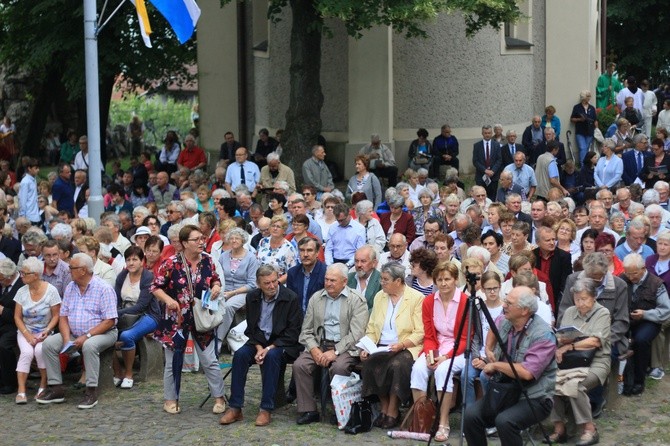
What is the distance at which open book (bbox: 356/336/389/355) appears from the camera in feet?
36.2

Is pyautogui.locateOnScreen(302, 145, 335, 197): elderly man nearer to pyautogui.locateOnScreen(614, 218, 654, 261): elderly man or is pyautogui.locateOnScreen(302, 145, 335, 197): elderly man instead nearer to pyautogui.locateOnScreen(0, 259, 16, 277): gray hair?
pyautogui.locateOnScreen(614, 218, 654, 261): elderly man

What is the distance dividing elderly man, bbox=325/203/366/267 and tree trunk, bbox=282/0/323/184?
7.13 m

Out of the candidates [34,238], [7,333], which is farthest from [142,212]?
[7,333]

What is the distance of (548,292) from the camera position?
12141 mm

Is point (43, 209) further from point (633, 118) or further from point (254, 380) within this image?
point (633, 118)

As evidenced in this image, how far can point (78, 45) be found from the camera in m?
26.1

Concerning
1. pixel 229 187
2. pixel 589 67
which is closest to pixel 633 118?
pixel 589 67

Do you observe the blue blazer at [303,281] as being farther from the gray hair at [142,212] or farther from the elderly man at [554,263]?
the gray hair at [142,212]

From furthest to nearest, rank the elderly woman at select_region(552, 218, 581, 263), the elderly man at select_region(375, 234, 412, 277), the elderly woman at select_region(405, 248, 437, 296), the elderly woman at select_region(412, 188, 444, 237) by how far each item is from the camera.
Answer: the elderly woman at select_region(412, 188, 444, 237) → the elderly man at select_region(375, 234, 412, 277) → the elderly woman at select_region(552, 218, 581, 263) → the elderly woman at select_region(405, 248, 437, 296)

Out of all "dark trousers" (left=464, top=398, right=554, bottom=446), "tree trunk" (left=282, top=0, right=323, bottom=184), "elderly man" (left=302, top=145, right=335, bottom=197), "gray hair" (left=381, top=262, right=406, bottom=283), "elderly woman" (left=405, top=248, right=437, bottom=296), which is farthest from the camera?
"tree trunk" (left=282, top=0, right=323, bottom=184)

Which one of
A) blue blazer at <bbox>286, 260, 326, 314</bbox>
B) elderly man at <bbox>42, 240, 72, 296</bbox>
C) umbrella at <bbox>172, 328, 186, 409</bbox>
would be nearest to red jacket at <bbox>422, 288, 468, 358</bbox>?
blue blazer at <bbox>286, 260, 326, 314</bbox>

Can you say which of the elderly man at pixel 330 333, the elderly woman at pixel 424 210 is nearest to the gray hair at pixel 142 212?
the elderly woman at pixel 424 210

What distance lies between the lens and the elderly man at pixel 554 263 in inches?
496

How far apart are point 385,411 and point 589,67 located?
16809 mm
